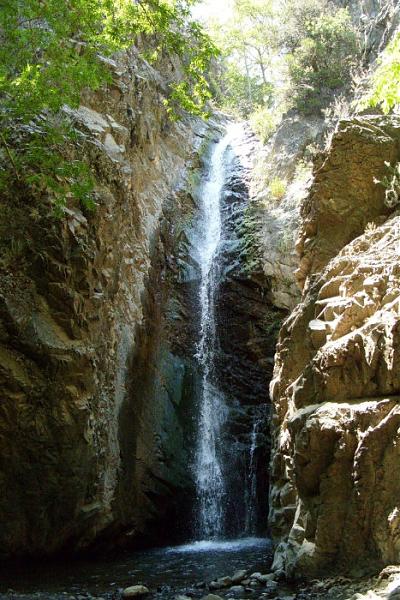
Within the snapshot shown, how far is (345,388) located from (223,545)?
240 inches

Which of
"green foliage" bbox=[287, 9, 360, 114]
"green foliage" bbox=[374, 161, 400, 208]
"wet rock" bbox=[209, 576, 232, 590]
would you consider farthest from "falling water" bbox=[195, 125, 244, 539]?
"green foliage" bbox=[374, 161, 400, 208]

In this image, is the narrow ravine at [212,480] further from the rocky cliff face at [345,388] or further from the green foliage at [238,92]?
the green foliage at [238,92]

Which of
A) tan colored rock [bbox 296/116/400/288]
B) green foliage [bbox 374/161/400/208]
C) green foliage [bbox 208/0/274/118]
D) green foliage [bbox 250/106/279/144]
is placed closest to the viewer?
green foliage [bbox 374/161/400/208]

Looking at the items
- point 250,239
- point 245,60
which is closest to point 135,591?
point 250,239

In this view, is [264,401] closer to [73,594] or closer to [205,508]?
[205,508]

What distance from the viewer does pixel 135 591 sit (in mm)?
7852

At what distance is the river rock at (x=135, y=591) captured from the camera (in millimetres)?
7785

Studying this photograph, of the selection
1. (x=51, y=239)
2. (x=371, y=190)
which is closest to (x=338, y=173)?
(x=371, y=190)

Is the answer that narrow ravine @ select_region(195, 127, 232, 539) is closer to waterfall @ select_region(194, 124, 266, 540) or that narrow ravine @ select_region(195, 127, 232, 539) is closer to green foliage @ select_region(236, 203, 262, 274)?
waterfall @ select_region(194, 124, 266, 540)

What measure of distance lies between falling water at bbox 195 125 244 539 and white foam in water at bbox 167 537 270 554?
507mm

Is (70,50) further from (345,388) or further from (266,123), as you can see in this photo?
(266,123)

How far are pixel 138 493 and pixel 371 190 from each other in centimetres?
804

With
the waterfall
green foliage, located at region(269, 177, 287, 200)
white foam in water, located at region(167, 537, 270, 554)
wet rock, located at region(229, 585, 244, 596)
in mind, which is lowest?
wet rock, located at region(229, 585, 244, 596)

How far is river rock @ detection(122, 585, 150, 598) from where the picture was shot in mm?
7785
